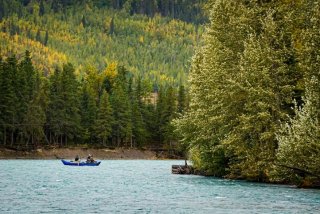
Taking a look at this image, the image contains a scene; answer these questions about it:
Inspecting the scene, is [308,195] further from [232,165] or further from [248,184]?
[232,165]

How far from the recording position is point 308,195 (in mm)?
45125

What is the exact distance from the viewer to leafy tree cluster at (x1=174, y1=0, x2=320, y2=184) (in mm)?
48844

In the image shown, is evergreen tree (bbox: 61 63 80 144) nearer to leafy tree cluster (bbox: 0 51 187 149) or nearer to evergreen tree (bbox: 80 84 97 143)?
leafy tree cluster (bbox: 0 51 187 149)

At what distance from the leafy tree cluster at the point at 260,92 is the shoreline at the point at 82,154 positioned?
7015cm

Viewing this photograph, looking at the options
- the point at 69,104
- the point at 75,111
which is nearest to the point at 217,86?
the point at 69,104

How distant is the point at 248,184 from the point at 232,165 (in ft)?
17.4

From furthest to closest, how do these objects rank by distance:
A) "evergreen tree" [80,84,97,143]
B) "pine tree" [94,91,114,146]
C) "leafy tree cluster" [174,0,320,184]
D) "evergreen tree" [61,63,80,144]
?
"evergreen tree" [80,84,97,143] → "pine tree" [94,91,114,146] → "evergreen tree" [61,63,80,144] → "leafy tree cluster" [174,0,320,184]

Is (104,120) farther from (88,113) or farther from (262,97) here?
(262,97)

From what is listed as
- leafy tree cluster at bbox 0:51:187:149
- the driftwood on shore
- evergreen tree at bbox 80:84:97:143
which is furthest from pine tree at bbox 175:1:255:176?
evergreen tree at bbox 80:84:97:143

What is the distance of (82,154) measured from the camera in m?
142

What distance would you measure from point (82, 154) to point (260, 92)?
300ft

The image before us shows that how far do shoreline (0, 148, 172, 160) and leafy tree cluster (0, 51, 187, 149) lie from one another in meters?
2.40

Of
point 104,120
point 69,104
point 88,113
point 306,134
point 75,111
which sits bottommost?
point 306,134

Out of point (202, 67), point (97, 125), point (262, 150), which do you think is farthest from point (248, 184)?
point (97, 125)
